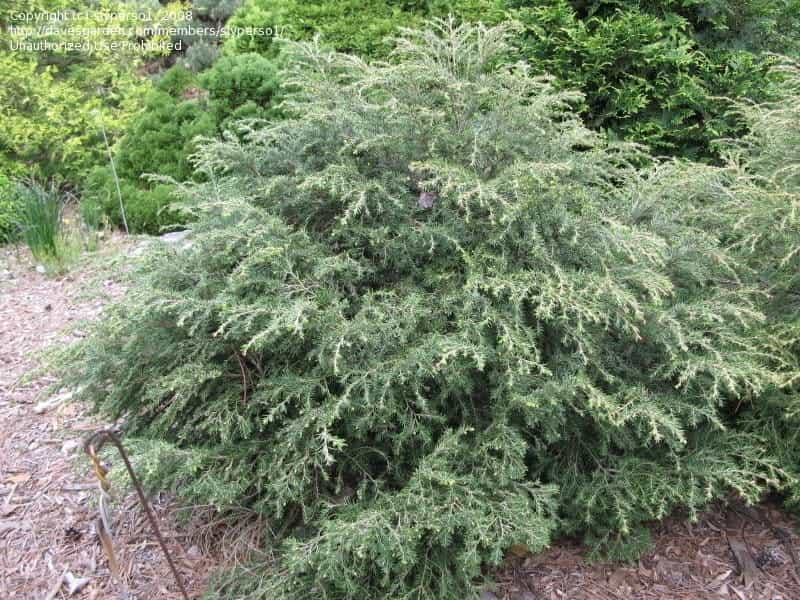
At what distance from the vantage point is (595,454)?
87.4 inches

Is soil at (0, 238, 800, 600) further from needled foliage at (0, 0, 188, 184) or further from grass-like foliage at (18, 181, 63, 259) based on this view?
needled foliage at (0, 0, 188, 184)

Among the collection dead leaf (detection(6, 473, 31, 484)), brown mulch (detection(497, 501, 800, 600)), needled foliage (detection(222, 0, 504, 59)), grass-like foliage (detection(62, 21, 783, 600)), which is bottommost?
dead leaf (detection(6, 473, 31, 484))

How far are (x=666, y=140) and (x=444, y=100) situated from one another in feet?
6.77

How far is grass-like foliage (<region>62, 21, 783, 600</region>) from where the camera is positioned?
190 centimetres

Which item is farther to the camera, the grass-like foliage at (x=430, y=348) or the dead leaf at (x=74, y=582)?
the dead leaf at (x=74, y=582)

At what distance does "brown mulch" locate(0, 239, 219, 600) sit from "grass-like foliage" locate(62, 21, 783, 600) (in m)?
0.33

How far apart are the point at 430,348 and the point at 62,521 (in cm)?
168

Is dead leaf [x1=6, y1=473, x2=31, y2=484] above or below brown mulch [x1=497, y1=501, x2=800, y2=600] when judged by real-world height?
below

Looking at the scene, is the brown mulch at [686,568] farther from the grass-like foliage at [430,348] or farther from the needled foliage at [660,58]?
the needled foliage at [660,58]

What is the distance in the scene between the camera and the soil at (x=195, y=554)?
2.13 m

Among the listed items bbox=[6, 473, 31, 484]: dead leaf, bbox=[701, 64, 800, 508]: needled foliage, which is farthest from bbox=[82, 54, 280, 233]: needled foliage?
bbox=[701, 64, 800, 508]: needled foliage

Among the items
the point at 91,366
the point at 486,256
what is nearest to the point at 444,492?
the point at 486,256

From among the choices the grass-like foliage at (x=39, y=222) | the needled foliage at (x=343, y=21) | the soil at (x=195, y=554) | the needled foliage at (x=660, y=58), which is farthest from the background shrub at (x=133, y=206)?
the needled foliage at (x=660, y=58)

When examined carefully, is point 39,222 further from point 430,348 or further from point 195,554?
point 430,348
